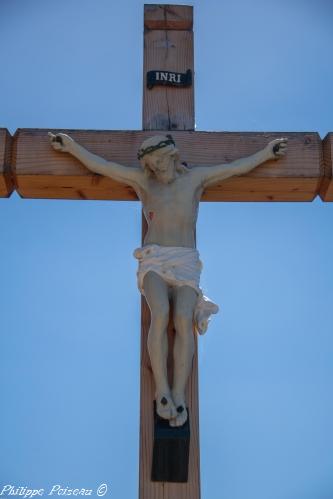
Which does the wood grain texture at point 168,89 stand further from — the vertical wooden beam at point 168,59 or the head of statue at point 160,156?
the head of statue at point 160,156

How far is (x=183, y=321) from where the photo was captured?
304 centimetres

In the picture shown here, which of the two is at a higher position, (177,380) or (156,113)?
(156,113)

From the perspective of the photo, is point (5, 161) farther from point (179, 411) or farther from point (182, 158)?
point (179, 411)

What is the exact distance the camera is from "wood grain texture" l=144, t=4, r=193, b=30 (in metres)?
3.98

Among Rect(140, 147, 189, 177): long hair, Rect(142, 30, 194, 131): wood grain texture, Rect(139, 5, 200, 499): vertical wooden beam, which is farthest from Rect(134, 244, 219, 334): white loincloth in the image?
Rect(142, 30, 194, 131): wood grain texture

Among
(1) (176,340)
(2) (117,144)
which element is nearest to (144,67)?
(2) (117,144)

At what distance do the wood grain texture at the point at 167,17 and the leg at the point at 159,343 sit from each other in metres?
1.51

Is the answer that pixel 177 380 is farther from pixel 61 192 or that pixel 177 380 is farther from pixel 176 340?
pixel 61 192

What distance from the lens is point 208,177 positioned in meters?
3.52

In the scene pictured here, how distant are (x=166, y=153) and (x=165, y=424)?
3.67ft

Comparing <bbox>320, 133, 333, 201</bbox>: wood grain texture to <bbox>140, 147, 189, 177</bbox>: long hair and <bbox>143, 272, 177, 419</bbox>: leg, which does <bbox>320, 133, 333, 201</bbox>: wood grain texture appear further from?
<bbox>143, 272, 177, 419</bbox>: leg

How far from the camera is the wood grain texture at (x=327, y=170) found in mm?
3680

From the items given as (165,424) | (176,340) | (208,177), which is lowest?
(165,424)

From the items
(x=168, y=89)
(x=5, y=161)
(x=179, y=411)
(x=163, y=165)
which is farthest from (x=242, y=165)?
(x=179, y=411)
